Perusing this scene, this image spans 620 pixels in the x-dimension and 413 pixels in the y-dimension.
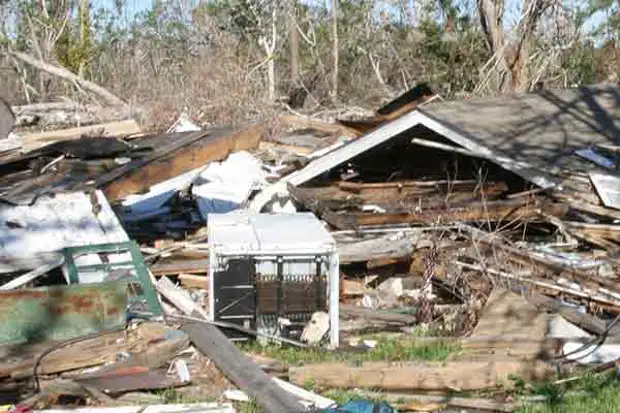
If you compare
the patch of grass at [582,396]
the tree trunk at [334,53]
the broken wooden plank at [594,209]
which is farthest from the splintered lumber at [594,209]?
the tree trunk at [334,53]

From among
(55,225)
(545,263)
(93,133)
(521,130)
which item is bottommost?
(545,263)

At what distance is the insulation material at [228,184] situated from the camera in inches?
431

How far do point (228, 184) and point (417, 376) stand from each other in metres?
6.02

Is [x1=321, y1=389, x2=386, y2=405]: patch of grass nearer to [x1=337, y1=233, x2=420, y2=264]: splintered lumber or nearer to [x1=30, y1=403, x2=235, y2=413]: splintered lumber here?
[x1=30, y1=403, x2=235, y2=413]: splintered lumber

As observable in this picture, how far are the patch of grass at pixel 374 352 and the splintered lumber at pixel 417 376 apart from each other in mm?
381

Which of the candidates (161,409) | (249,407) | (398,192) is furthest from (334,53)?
(161,409)

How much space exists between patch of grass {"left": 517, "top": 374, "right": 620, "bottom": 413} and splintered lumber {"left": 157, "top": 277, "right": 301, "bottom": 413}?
4.73 feet

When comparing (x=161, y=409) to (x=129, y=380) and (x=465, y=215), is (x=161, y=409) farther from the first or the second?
(x=465, y=215)

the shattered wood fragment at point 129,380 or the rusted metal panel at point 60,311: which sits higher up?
the rusted metal panel at point 60,311

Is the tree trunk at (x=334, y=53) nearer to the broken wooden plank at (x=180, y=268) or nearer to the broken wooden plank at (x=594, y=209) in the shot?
the broken wooden plank at (x=594, y=209)

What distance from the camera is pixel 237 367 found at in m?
5.95

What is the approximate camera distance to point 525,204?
8.81 metres

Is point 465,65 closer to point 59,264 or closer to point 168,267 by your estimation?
point 168,267

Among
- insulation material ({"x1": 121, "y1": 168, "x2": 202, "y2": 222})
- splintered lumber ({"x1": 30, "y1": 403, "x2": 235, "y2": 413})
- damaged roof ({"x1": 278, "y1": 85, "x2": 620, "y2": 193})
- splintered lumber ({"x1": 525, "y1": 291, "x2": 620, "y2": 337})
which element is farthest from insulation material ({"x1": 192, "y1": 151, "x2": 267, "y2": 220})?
splintered lumber ({"x1": 30, "y1": 403, "x2": 235, "y2": 413})
